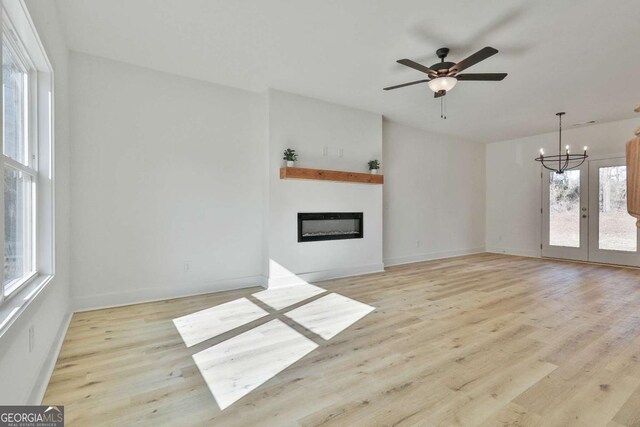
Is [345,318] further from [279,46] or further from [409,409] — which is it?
[279,46]

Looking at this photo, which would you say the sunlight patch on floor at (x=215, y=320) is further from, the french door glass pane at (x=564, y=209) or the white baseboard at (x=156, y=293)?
the french door glass pane at (x=564, y=209)

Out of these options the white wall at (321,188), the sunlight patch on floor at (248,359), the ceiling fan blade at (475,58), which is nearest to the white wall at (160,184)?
the white wall at (321,188)

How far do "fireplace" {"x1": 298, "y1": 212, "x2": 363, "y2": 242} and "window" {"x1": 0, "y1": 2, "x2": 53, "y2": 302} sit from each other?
9.45 ft

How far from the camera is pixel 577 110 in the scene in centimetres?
515

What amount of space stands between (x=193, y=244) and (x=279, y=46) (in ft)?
8.45

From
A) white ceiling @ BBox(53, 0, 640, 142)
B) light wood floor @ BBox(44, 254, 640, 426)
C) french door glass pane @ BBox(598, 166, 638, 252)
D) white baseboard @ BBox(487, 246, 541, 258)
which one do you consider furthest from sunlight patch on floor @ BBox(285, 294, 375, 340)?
french door glass pane @ BBox(598, 166, 638, 252)

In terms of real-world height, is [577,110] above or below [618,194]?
above

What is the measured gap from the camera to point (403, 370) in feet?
6.98

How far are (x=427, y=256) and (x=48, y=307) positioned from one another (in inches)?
241

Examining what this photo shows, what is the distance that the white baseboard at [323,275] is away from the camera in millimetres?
4367

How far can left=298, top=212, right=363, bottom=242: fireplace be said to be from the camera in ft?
15.2

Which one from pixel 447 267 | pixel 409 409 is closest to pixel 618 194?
pixel 447 267

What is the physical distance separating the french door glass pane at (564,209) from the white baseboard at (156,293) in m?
6.38

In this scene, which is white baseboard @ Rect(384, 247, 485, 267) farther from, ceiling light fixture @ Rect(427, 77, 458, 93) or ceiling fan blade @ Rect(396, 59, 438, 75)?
ceiling fan blade @ Rect(396, 59, 438, 75)
